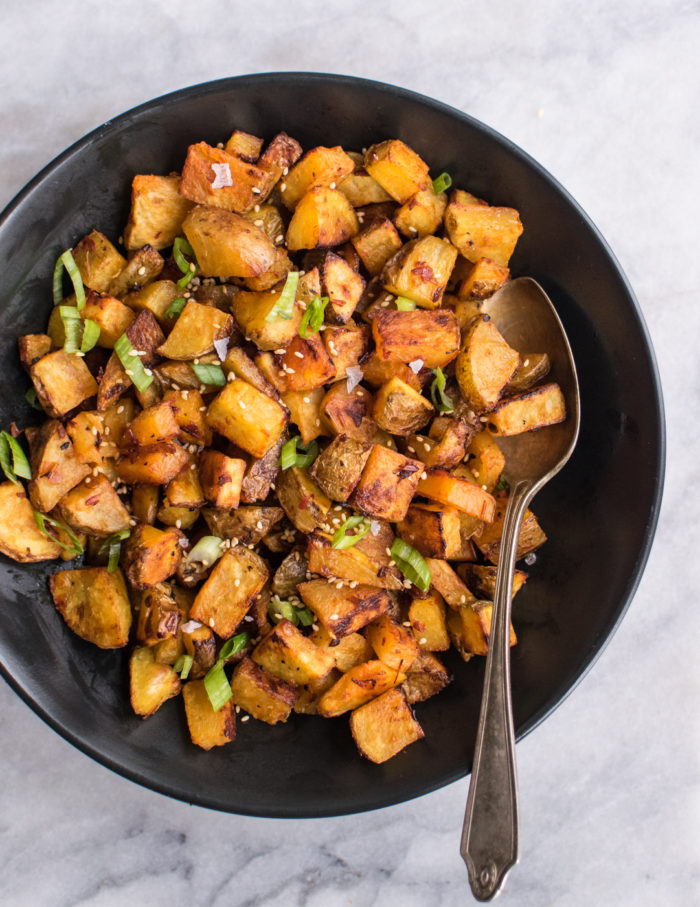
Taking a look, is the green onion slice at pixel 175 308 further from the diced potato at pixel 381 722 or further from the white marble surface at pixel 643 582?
the diced potato at pixel 381 722

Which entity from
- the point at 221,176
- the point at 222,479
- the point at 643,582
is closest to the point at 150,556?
the point at 222,479

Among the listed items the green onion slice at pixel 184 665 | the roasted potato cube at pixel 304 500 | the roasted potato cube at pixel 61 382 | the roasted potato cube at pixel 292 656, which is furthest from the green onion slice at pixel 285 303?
the green onion slice at pixel 184 665

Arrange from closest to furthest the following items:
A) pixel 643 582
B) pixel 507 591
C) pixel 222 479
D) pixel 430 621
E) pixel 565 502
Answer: pixel 222 479
pixel 507 591
pixel 430 621
pixel 565 502
pixel 643 582

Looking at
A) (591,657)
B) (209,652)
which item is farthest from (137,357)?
(591,657)

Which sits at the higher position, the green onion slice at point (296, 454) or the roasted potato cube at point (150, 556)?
the green onion slice at point (296, 454)

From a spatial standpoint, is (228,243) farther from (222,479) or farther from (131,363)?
(222,479)

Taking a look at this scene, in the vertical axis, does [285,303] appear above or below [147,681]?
above
